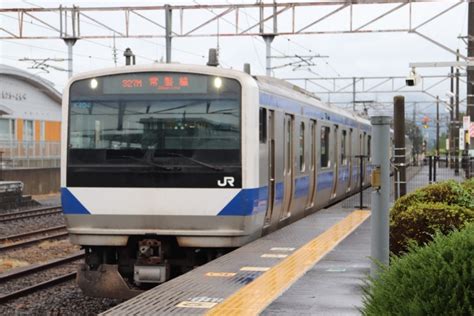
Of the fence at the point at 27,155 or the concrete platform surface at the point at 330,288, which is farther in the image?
the fence at the point at 27,155

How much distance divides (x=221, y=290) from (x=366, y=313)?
132 inches

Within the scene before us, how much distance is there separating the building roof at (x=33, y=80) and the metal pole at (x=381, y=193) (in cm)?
3471

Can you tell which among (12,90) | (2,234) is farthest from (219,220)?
(12,90)

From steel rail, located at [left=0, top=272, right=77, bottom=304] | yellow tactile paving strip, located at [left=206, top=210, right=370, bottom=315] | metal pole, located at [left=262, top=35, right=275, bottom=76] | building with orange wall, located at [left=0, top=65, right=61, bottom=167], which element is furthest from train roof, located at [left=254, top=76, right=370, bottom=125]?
building with orange wall, located at [left=0, top=65, right=61, bottom=167]

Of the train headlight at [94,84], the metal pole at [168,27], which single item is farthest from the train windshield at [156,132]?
the metal pole at [168,27]

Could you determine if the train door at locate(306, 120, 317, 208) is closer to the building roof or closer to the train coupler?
the train coupler

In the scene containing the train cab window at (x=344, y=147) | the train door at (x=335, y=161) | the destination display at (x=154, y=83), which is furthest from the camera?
the train cab window at (x=344, y=147)

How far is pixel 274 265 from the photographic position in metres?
9.27

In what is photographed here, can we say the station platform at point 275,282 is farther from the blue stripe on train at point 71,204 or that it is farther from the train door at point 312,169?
the train door at point 312,169

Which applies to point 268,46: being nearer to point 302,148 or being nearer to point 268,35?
point 268,35

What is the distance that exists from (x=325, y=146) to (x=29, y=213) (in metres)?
10.7

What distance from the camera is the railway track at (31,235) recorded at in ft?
53.7

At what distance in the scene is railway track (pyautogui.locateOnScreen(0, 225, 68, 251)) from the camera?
53.7ft

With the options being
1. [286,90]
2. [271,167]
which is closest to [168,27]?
[286,90]
